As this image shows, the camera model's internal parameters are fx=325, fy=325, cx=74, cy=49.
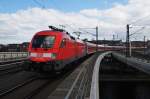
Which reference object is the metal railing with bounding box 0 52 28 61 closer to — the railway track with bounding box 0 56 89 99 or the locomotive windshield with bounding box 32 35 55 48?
the locomotive windshield with bounding box 32 35 55 48

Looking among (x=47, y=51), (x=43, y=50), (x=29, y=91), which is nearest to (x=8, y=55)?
(x=43, y=50)

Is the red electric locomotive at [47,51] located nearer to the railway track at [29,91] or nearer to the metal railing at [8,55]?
the railway track at [29,91]

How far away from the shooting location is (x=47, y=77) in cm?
2159

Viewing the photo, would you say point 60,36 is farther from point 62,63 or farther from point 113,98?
point 113,98

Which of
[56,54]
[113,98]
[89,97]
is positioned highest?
[56,54]

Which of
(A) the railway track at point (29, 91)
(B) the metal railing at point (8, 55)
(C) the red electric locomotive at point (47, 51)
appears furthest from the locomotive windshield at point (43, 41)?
(B) the metal railing at point (8, 55)

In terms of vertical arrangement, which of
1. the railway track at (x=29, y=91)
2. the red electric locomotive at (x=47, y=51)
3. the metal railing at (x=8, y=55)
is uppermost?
the red electric locomotive at (x=47, y=51)

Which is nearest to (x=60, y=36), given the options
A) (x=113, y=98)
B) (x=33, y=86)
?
(x=33, y=86)

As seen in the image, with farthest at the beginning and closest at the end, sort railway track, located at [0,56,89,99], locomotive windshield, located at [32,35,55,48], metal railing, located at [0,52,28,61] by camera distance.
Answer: metal railing, located at [0,52,28,61] → locomotive windshield, located at [32,35,55,48] → railway track, located at [0,56,89,99]

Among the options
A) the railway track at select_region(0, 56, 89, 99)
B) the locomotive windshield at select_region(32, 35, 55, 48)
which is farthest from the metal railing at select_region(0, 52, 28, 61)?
the railway track at select_region(0, 56, 89, 99)

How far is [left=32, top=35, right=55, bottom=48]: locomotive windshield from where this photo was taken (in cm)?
2078

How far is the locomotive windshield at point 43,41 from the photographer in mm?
20781

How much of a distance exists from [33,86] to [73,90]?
2696 millimetres

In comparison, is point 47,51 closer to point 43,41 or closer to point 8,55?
point 43,41
